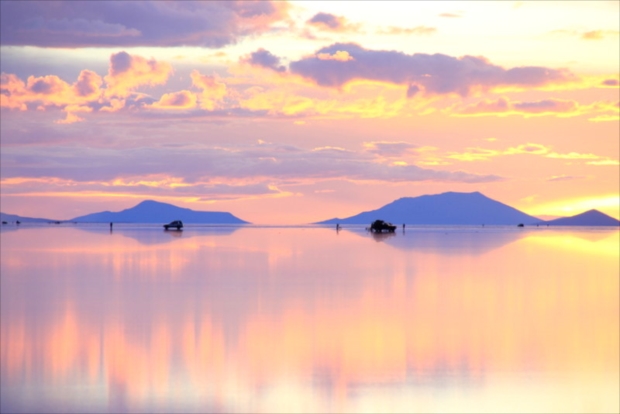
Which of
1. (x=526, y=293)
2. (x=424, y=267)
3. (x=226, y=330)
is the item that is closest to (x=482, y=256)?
(x=424, y=267)

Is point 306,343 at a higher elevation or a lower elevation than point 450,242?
lower

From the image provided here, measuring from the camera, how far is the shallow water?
1522 centimetres

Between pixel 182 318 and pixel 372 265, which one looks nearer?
pixel 182 318

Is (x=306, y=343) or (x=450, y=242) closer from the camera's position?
(x=306, y=343)

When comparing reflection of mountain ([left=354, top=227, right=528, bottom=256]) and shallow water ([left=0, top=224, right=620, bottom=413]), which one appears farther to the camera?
reflection of mountain ([left=354, top=227, right=528, bottom=256])

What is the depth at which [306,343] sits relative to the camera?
2055 centimetres

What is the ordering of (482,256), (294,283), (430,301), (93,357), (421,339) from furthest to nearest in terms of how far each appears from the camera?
(482,256), (294,283), (430,301), (421,339), (93,357)

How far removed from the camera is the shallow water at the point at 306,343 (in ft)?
49.9

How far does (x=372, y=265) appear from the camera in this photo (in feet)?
154

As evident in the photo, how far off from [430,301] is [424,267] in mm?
15826

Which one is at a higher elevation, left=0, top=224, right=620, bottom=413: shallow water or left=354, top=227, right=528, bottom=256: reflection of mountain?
left=354, top=227, right=528, bottom=256: reflection of mountain

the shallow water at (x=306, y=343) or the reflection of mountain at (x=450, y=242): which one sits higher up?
the reflection of mountain at (x=450, y=242)

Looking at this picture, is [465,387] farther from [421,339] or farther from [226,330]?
[226,330]

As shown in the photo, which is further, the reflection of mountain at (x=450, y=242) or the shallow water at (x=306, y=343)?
the reflection of mountain at (x=450, y=242)
